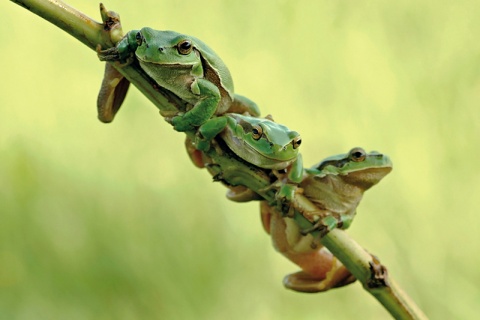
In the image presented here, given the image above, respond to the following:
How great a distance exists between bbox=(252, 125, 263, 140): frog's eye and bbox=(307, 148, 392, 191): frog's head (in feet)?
0.67

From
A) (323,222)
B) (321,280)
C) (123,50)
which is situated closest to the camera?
(123,50)

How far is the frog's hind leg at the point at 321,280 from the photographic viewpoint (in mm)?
1439

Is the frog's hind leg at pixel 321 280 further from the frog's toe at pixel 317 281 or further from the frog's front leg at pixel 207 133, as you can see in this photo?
the frog's front leg at pixel 207 133

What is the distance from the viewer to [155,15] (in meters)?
1.92

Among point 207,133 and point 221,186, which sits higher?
point 221,186

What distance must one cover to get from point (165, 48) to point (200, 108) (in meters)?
0.11

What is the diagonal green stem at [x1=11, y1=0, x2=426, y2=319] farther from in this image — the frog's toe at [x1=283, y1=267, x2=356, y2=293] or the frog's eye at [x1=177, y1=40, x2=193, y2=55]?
the frog's toe at [x1=283, y1=267, x2=356, y2=293]

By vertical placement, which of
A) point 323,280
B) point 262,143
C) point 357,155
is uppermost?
point 357,155

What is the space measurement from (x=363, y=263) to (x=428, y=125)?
0.99 meters

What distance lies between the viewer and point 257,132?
4.07 ft

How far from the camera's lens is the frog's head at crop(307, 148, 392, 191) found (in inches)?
56.3

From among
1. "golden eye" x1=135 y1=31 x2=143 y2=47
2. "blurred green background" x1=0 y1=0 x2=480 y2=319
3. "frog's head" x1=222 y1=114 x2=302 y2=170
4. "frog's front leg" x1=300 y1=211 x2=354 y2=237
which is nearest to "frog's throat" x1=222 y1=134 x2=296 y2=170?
"frog's head" x1=222 y1=114 x2=302 y2=170

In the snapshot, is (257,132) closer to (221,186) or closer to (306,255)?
(306,255)

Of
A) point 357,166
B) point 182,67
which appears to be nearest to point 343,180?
point 357,166
